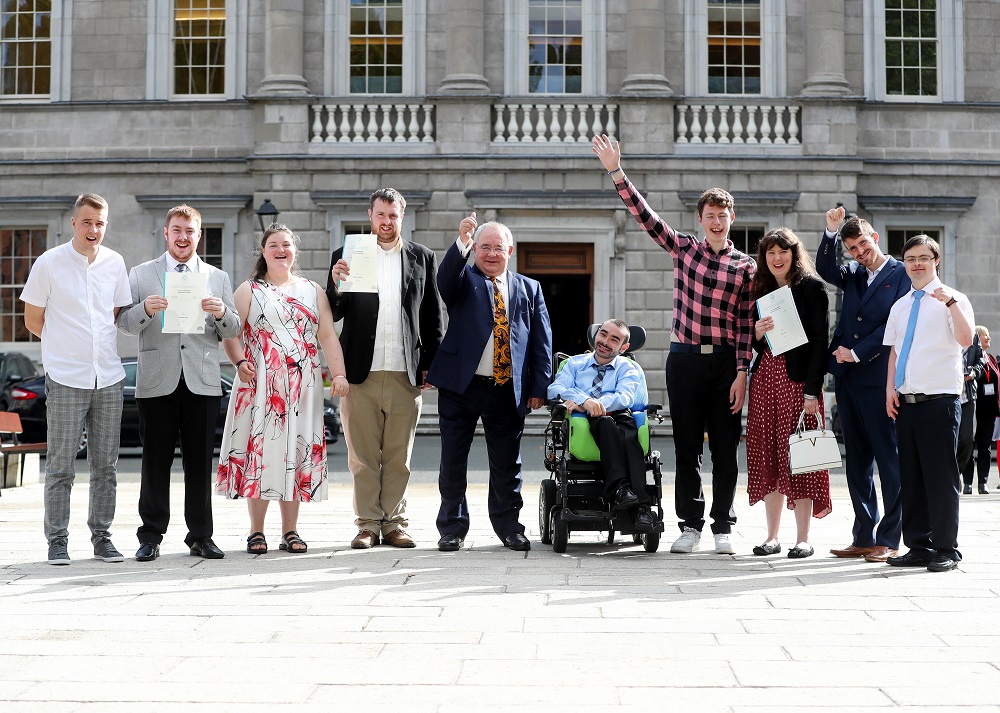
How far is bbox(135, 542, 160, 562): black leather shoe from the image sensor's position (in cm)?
810

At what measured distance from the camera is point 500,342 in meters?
8.70

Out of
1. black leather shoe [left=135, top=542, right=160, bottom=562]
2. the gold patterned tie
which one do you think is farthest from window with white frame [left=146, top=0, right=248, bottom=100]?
black leather shoe [left=135, top=542, right=160, bottom=562]

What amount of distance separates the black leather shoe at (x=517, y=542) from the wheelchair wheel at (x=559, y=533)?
193mm

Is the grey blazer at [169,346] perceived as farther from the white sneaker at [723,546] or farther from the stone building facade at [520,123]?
the stone building facade at [520,123]

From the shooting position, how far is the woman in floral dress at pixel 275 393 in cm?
836

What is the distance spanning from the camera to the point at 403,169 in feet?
79.8

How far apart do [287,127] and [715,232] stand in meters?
16.9

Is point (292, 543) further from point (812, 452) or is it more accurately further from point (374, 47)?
point (374, 47)

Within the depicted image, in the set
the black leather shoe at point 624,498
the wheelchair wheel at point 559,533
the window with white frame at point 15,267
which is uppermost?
the window with white frame at point 15,267

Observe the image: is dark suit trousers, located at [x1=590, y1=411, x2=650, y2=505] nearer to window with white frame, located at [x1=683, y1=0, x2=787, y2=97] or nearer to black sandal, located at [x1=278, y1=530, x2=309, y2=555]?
black sandal, located at [x1=278, y1=530, x2=309, y2=555]

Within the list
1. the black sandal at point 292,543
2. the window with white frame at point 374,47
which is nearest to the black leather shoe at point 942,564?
the black sandal at point 292,543

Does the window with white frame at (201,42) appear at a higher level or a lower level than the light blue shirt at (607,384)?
higher

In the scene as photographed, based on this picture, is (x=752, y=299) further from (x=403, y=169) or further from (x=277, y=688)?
(x=403, y=169)

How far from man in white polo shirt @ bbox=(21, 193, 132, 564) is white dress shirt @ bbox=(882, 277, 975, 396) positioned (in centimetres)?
461
